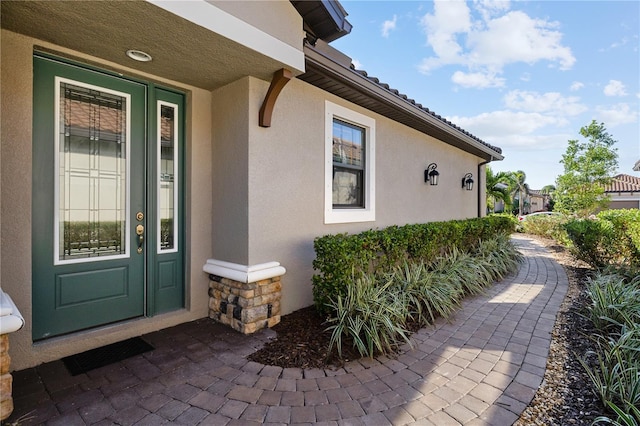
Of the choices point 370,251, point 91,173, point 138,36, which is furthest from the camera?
point 370,251

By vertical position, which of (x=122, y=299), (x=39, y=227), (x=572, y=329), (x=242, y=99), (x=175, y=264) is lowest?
(x=572, y=329)

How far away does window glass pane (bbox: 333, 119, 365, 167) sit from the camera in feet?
Result: 16.1

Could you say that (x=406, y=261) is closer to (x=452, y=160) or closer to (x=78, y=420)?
(x=78, y=420)

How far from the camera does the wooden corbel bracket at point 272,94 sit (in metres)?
3.36

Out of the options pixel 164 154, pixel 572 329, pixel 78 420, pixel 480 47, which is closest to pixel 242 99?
pixel 164 154

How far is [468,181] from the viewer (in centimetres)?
898

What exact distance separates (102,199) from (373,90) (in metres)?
3.85

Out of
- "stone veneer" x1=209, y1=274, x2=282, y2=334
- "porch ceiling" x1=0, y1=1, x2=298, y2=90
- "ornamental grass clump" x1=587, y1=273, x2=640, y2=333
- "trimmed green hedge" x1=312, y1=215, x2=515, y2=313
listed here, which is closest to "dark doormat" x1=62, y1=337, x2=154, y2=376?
"stone veneer" x1=209, y1=274, x2=282, y2=334

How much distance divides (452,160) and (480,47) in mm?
3718

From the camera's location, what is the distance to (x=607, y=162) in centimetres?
1181

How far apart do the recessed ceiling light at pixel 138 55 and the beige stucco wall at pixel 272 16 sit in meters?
0.94

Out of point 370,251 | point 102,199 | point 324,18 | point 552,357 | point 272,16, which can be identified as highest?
point 324,18

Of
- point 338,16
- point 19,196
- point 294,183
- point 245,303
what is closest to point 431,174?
point 294,183

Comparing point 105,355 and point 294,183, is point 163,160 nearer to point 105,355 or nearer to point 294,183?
point 294,183
